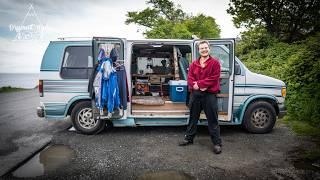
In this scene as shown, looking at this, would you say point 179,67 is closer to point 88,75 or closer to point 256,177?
point 88,75

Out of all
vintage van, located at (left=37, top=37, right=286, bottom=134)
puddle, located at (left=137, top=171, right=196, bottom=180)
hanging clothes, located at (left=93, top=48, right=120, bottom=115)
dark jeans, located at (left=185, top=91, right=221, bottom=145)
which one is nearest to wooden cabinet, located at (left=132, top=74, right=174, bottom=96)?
vintage van, located at (left=37, top=37, right=286, bottom=134)

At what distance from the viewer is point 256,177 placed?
4613mm

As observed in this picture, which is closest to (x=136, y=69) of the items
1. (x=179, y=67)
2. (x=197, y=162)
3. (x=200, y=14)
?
(x=179, y=67)

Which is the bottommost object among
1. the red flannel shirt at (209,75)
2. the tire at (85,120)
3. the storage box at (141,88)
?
the tire at (85,120)

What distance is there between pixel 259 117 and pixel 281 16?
31.0 ft

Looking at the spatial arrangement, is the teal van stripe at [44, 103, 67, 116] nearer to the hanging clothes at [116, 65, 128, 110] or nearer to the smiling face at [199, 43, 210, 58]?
the hanging clothes at [116, 65, 128, 110]

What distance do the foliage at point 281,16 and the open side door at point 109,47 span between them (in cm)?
1053

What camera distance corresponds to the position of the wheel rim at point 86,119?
7.15 meters

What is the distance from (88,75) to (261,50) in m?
10.3

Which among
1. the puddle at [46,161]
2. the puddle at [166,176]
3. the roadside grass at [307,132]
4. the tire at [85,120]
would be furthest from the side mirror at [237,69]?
the puddle at [46,161]

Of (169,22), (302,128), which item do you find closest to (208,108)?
(302,128)

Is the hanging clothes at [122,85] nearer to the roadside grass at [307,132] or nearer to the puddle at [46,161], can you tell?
the puddle at [46,161]

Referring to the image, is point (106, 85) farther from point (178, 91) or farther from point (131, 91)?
point (178, 91)

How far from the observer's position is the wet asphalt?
4.77m
